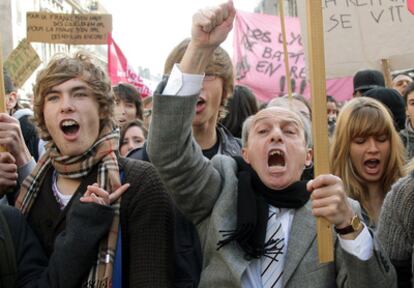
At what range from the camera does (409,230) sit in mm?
2234

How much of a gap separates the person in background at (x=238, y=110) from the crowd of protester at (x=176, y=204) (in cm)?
131

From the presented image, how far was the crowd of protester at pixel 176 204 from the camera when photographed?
2.02m

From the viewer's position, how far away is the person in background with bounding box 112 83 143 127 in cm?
509

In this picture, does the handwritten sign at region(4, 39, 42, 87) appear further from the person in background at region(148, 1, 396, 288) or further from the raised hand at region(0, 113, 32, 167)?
the person in background at region(148, 1, 396, 288)

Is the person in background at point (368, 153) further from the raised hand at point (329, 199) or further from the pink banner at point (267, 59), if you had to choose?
the pink banner at point (267, 59)

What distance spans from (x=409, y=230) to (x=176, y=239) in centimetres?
83

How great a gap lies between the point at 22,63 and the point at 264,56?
281 cm

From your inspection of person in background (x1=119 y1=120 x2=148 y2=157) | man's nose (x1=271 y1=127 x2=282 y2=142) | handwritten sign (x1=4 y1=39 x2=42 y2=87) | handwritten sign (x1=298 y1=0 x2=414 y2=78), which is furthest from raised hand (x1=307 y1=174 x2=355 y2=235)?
handwritten sign (x1=4 y1=39 x2=42 y2=87)

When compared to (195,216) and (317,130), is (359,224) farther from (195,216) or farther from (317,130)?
(195,216)

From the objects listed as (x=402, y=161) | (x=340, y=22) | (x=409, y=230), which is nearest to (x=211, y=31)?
(x=409, y=230)

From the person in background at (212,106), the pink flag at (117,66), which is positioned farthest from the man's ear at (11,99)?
the pink flag at (117,66)

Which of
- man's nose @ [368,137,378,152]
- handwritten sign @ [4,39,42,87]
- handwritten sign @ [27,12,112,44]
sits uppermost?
handwritten sign @ [27,12,112,44]

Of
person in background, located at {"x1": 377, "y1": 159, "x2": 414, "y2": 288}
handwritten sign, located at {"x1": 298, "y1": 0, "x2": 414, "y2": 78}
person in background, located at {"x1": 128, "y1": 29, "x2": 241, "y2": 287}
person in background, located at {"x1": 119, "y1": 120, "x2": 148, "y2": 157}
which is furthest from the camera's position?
handwritten sign, located at {"x1": 298, "y1": 0, "x2": 414, "y2": 78}

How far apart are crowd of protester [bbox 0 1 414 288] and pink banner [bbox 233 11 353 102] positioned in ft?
16.2
